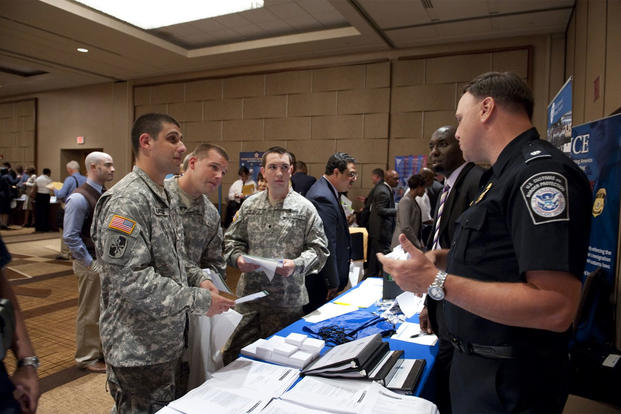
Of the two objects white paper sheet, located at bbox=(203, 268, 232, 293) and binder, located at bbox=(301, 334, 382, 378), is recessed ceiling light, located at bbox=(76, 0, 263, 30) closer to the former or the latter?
white paper sheet, located at bbox=(203, 268, 232, 293)

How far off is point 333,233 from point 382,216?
2418mm

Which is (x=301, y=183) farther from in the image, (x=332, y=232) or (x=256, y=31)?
(x=256, y=31)

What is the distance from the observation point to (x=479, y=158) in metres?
1.30

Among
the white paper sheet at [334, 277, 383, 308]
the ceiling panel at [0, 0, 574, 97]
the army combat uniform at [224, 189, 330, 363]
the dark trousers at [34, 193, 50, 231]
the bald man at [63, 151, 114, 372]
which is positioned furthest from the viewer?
the dark trousers at [34, 193, 50, 231]

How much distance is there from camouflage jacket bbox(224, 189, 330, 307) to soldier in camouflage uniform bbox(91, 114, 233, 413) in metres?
0.74

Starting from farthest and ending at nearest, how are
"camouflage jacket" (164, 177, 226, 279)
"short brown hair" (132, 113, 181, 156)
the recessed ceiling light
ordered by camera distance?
1. the recessed ceiling light
2. "camouflage jacket" (164, 177, 226, 279)
3. "short brown hair" (132, 113, 181, 156)

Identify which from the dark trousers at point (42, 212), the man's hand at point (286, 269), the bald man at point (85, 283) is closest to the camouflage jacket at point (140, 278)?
the man's hand at point (286, 269)

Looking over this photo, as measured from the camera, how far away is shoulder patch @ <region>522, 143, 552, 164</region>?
105 cm

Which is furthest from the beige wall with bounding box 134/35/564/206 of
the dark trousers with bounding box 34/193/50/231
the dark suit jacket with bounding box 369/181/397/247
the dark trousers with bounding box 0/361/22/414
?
the dark trousers with bounding box 0/361/22/414

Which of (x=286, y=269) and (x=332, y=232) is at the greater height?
(x=332, y=232)

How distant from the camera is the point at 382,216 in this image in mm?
5289

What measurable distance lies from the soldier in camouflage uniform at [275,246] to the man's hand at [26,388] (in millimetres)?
1246

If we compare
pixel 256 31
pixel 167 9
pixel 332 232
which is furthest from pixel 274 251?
pixel 256 31

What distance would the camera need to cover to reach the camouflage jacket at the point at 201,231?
2205 mm
